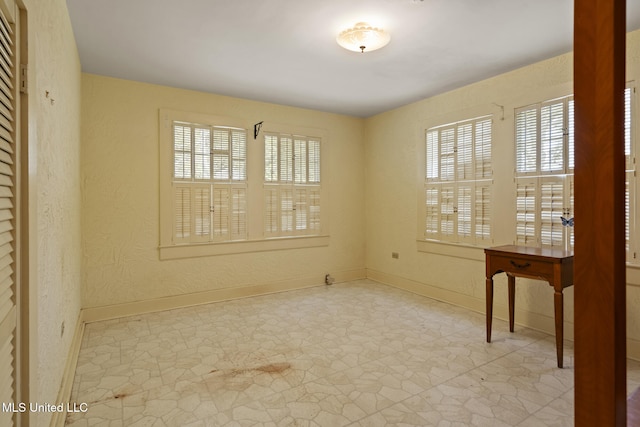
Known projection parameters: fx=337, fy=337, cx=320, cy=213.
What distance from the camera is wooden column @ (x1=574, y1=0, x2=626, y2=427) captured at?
751 millimetres

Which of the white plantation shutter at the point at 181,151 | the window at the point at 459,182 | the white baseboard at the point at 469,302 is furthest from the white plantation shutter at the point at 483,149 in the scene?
the white plantation shutter at the point at 181,151

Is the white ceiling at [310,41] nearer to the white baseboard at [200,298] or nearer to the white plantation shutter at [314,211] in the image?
the white plantation shutter at [314,211]

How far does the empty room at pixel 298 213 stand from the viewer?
1.73 meters

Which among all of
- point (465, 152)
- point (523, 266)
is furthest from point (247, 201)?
point (523, 266)

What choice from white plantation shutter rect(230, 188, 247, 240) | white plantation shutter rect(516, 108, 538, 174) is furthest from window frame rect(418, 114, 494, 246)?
white plantation shutter rect(230, 188, 247, 240)

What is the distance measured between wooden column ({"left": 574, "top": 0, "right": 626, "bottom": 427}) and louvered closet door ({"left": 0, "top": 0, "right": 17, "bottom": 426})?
1578mm

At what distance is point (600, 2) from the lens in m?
0.76

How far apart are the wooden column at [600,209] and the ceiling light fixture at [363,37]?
1.97 m

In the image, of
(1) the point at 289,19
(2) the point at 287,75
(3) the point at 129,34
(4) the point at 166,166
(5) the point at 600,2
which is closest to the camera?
(5) the point at 600,2

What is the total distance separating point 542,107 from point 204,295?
4.15m

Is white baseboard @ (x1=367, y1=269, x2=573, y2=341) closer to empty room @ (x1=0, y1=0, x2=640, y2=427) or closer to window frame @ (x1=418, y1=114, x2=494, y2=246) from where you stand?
empty room @ (x1=0, y1=0, x2=640, y2=427)

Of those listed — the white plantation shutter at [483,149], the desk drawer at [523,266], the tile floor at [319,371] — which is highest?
the white plantation shutter at [483,149]

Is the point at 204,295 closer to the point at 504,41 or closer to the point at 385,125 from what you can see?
the point at 385,125

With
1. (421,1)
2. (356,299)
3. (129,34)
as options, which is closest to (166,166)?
(129,34)
